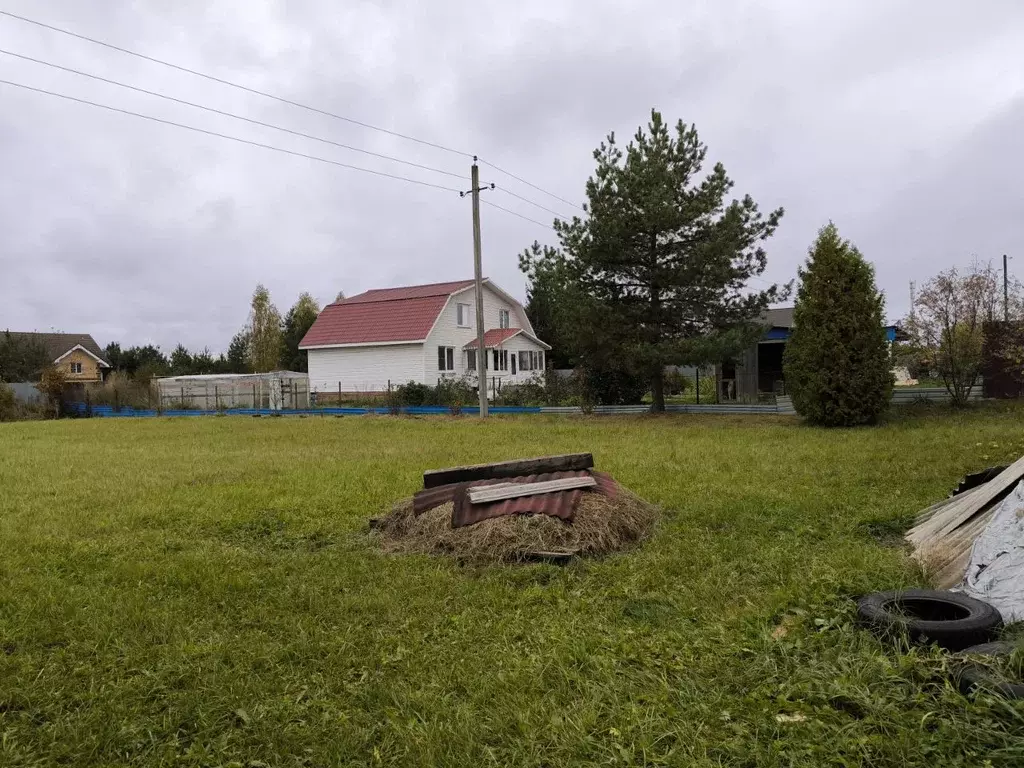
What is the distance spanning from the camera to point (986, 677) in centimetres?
263

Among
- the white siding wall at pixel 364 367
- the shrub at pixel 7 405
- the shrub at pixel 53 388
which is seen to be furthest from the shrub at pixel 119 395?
the white siding wall at pixel 364 367

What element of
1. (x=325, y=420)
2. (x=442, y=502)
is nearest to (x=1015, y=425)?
(x=442, y=502)

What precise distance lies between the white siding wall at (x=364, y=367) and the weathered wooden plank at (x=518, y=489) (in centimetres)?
2592

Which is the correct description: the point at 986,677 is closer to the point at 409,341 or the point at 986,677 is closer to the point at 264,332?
the point at 409,341

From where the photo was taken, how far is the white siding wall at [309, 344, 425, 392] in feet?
105

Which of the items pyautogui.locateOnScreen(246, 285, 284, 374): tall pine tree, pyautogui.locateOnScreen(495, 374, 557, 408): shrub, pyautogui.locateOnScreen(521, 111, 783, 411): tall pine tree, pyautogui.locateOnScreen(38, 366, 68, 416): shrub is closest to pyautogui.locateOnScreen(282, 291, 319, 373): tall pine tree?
pyautogui.locateOnScreen(246, 285, 284, 374): tall pine tree

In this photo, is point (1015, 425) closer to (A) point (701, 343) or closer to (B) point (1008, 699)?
(A) point (701, 343)

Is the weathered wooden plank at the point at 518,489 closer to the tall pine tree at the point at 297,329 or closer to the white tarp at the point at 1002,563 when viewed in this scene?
the white tarp at the point at 1002,563

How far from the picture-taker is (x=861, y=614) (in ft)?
11.2

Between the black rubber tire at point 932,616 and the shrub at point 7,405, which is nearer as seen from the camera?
the black rubber tire at point 932,616

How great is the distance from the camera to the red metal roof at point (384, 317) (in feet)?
106

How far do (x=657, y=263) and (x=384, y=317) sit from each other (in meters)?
18.9

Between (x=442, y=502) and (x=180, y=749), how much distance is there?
3.47 m

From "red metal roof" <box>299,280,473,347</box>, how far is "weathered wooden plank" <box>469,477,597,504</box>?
25.6 metres
